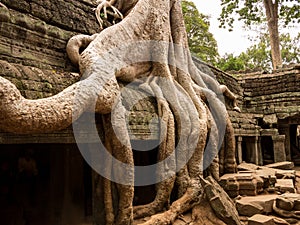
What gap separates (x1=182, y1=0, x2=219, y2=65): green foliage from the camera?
16.7m

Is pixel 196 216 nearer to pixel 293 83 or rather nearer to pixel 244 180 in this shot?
pixel 244 180

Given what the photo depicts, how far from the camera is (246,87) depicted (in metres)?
11.7

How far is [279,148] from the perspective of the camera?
28.3 feet

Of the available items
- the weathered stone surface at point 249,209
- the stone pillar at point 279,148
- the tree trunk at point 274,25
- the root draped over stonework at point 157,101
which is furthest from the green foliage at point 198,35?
the weathered stone surface at point 249,209

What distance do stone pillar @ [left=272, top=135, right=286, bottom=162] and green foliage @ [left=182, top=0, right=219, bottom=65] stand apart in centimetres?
884

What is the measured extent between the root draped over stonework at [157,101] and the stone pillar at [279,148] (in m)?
2.82

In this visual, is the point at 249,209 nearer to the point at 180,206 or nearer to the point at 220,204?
the point at 220,204

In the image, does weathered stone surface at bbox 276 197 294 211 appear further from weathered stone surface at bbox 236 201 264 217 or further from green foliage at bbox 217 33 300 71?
green foliage at bbox 217 33 300 71

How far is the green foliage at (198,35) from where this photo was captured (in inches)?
659

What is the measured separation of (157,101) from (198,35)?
44.0 feet

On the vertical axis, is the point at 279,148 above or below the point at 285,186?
above

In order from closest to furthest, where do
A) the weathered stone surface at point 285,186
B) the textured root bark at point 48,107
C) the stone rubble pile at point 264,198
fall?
the textured root bark at point 48,107 < the stone rubble pile at point 264,198 < the weathered stone surface at point 285,186

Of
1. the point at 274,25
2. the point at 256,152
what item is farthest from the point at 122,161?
the point at 274,25

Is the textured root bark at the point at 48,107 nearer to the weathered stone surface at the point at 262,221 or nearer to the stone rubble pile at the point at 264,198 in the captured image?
the weathered stone surface at the point at 262,221
